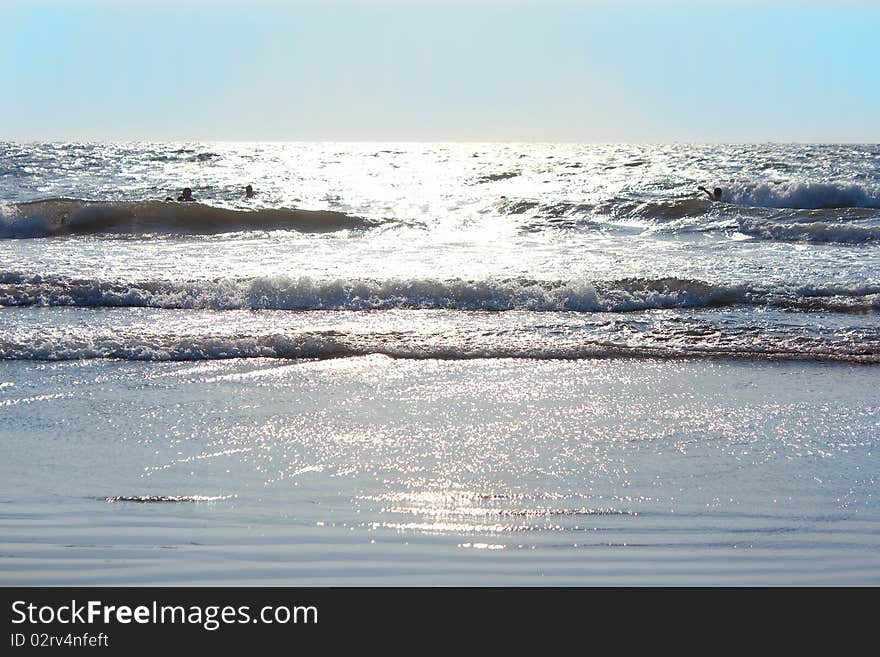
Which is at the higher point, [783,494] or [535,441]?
[535,441]

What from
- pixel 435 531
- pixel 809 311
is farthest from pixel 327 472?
pixel 809 311

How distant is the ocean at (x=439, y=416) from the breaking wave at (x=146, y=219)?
4.18m

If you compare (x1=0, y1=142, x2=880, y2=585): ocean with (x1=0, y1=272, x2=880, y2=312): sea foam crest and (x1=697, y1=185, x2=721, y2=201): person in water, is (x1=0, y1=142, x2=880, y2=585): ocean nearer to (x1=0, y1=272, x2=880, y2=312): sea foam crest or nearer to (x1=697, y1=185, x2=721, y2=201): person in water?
(x1=0, y1=272, x2=880, y2=312): sea foam crest

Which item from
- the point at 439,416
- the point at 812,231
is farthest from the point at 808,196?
the point at 439,416

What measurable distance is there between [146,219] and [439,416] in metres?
17.5

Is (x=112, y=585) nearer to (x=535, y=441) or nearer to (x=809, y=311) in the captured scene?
(x=535, y=441)

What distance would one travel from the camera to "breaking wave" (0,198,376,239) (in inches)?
827

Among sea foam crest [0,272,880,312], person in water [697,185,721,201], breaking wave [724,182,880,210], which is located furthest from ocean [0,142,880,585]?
breaking wave [724,182,880,210]

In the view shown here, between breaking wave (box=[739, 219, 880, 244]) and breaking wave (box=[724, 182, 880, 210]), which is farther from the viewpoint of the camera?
breaking wave (box=[724, 182, 880, 210])

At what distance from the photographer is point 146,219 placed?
22.0m

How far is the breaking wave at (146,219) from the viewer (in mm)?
21016

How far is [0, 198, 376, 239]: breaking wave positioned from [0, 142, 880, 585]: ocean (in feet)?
13.7
